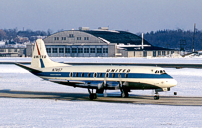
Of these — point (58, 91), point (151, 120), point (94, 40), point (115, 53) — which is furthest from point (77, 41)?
point (151, 120)

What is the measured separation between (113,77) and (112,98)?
2.34m

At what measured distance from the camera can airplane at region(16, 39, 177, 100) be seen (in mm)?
37125

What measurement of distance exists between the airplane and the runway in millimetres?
1119

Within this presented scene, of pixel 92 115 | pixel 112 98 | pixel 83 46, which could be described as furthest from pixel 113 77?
pixel 83 46

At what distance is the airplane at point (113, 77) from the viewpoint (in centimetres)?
3712

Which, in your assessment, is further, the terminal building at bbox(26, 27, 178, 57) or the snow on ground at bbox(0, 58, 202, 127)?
the terminal building at bbox(26, 27, 178, 57)

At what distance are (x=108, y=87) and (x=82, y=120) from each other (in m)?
13.0

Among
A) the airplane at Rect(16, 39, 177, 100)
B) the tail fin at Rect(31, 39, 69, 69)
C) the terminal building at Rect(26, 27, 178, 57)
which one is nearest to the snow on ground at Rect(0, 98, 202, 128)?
the airplane at Rect(16, 39, 177, 100)

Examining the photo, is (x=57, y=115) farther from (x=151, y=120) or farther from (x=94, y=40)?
(x=94, y=40)

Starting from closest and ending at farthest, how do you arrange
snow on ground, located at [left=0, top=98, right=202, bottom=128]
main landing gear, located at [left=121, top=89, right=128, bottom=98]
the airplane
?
snow on ground, located at [left=0, top=98, right=202, bottom=128], the airplane, main landing gear, located at [left=121, top=89, right=128, bottom=98]

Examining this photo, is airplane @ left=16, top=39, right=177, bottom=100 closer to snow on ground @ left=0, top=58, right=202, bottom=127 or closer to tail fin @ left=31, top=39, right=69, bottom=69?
tail fin @ left=31, top=39, right=69, bottom=69

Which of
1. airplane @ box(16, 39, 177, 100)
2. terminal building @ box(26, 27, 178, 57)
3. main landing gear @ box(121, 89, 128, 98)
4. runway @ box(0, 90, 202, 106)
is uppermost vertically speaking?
terminal building @ box(26, 27, 178, 57)

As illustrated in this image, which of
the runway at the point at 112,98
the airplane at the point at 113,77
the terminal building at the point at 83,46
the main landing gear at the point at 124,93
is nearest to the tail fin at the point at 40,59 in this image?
the airplane at the point at 113,77

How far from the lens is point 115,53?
506ft
